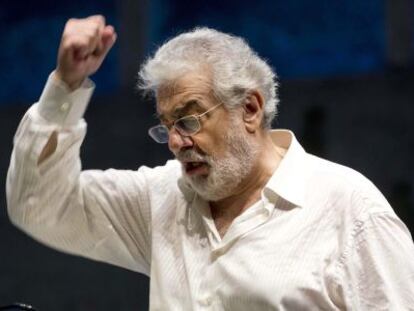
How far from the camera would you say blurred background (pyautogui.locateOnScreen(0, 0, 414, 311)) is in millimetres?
3279

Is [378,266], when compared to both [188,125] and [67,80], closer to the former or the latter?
[188,125]

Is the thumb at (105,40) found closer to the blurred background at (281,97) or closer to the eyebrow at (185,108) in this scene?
the eyebrow at (185,108)

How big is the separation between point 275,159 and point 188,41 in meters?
0.29

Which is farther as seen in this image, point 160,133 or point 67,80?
point 160,133

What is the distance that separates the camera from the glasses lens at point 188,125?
72.0 inches

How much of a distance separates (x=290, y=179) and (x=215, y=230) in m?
0.17

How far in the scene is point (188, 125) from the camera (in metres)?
1.83

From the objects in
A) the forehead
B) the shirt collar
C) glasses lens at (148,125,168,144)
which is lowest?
the shirt collar

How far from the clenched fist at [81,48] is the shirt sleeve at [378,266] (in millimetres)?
542

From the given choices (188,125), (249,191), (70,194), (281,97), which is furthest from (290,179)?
(281,97)

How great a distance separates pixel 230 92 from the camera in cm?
187

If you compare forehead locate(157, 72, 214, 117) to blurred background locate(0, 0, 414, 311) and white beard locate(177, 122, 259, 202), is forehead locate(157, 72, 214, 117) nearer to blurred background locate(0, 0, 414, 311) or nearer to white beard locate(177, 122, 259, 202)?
white beard locate(177, 122, 259, 202)

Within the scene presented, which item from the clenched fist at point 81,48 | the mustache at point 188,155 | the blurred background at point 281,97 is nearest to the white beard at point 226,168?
the mustache at point 188,155

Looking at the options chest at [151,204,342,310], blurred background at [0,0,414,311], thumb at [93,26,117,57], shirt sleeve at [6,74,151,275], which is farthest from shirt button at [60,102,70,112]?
blurred background at [0,0,414,311]
